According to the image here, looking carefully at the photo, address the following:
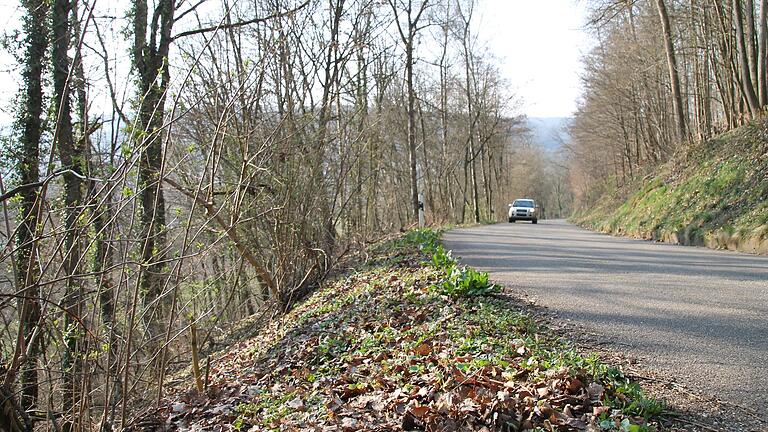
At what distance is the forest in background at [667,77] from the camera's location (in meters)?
17.1

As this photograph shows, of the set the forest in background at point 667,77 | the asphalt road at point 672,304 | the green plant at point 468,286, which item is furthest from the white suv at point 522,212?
the green plant at point 468,286

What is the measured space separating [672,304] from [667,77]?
26351 mm

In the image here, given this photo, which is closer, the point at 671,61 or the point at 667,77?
the point at 671,61

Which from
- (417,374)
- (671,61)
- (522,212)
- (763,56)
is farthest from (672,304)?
(522,212)

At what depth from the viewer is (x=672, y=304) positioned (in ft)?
20.5

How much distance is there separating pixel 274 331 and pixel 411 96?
15.2 metres

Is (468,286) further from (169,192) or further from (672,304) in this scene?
(169,192)

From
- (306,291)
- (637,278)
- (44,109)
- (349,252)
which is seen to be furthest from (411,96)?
(637,278)

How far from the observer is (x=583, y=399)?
371 cm

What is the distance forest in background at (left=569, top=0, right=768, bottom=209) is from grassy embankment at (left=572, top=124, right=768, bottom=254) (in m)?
1.28

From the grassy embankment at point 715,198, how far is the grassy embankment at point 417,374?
21.7 feet

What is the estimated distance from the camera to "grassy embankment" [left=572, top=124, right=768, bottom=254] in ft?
37.8

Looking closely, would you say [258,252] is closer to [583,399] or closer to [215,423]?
[215,423]

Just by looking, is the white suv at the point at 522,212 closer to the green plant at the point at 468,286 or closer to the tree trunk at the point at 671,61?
the tree trunk at the point at 671,61
